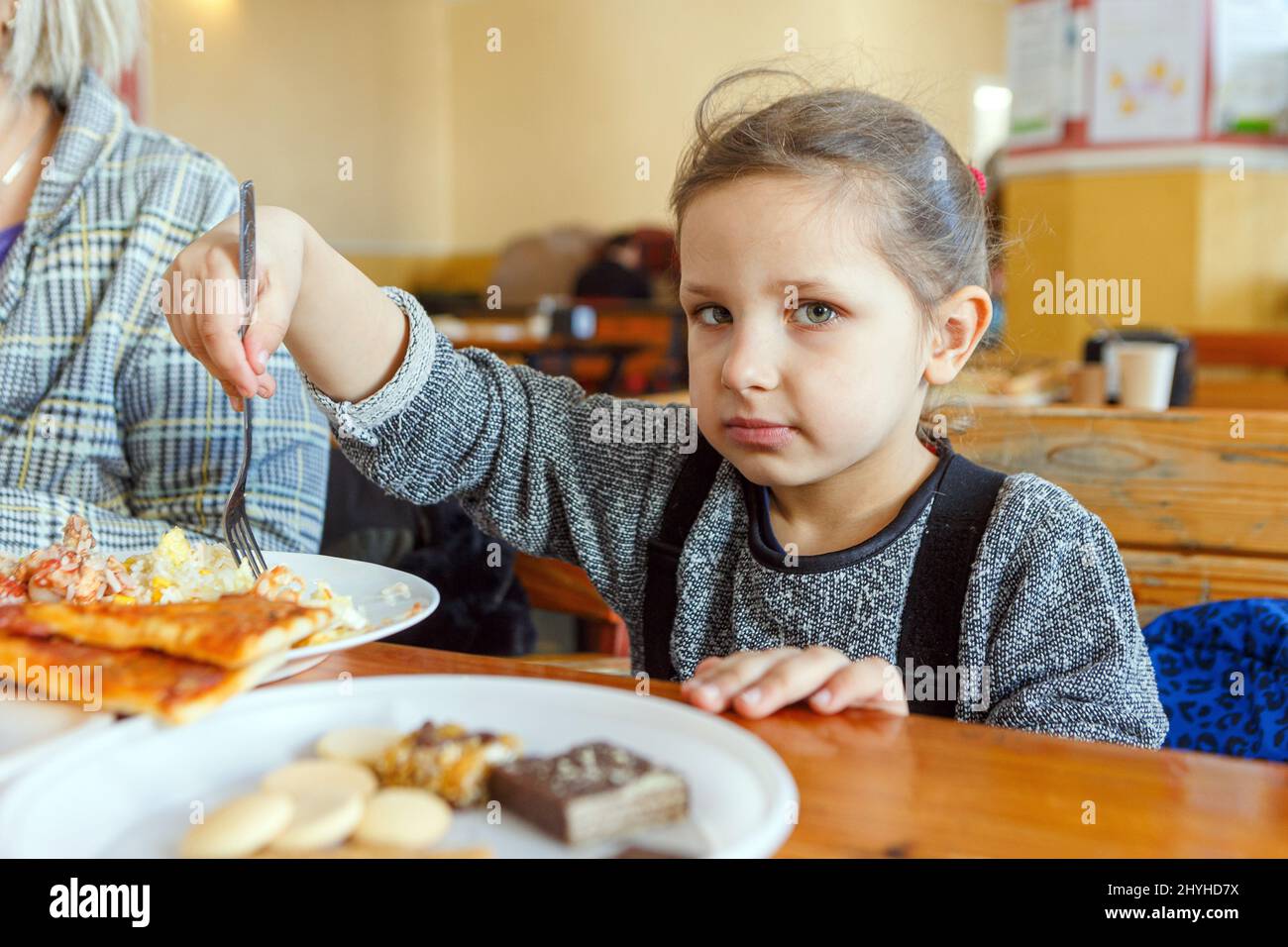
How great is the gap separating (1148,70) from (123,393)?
198 inches

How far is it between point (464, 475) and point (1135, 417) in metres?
0.81

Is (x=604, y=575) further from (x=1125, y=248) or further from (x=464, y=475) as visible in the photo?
(x=1125, y=248)

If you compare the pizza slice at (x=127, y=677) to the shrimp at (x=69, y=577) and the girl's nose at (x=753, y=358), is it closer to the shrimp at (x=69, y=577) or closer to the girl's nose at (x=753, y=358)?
the shrimp at (x=69, y=577)

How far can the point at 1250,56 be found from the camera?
5047 millimetres

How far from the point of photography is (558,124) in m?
10.3

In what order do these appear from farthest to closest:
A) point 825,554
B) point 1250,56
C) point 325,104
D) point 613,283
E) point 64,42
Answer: point 325,104, point 613,283, point 1250,56, point 64,42, point 825,554

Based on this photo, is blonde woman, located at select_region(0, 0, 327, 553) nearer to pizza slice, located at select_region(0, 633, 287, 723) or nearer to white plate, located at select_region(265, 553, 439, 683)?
white plate, located at select_region(265, 553, 439, 683)

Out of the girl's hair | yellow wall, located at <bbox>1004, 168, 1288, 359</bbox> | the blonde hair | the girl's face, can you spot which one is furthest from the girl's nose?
yellow wall, located at <bbox>1004, 168, 1288, 359</bbox>

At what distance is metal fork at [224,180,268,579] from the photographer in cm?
86

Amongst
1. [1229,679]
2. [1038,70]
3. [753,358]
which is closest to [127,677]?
[753,358]

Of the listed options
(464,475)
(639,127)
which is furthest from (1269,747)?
(639,127)

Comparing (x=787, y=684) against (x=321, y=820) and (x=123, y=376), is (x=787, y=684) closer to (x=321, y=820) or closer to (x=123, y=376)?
(x=321, y=820)

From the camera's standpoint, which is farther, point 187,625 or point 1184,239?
point 1184,239
